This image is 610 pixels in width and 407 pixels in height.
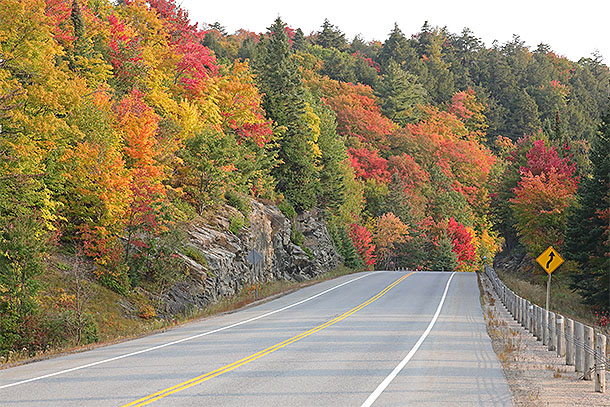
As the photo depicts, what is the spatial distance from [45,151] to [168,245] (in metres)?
6.97

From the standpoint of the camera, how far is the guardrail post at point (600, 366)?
1245 cm

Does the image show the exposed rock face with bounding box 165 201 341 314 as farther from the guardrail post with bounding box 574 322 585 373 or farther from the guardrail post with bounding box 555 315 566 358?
the guardrail post with bounding box 574 322 585 373

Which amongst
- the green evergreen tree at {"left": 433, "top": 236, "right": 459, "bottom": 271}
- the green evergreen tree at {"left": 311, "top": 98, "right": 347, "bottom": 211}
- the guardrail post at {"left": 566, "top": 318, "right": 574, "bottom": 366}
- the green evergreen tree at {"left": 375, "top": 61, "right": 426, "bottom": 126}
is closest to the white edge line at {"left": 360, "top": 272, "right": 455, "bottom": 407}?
the guardrail post at {"left": 566, "top": 318, "right": 574, "bottom": 366}

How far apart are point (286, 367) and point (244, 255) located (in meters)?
22.4

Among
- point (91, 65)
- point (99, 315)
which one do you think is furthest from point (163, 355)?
point (91, 65)

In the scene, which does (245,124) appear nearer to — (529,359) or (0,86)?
(0,86)

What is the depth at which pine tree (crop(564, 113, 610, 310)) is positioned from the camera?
37438mm

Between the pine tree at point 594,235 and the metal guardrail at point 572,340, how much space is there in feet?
47.5

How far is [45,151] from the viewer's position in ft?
81.2

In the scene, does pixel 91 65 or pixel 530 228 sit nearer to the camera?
pixel 91 65

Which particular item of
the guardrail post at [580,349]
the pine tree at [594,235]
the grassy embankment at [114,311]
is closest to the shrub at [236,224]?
the grassy embankment at [114,311]

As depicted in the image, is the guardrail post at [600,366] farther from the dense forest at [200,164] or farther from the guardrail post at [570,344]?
the dense forest at [200,164]

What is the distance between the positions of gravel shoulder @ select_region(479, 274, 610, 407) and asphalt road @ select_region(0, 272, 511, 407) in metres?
0.36

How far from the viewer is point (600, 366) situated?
1267 cm
